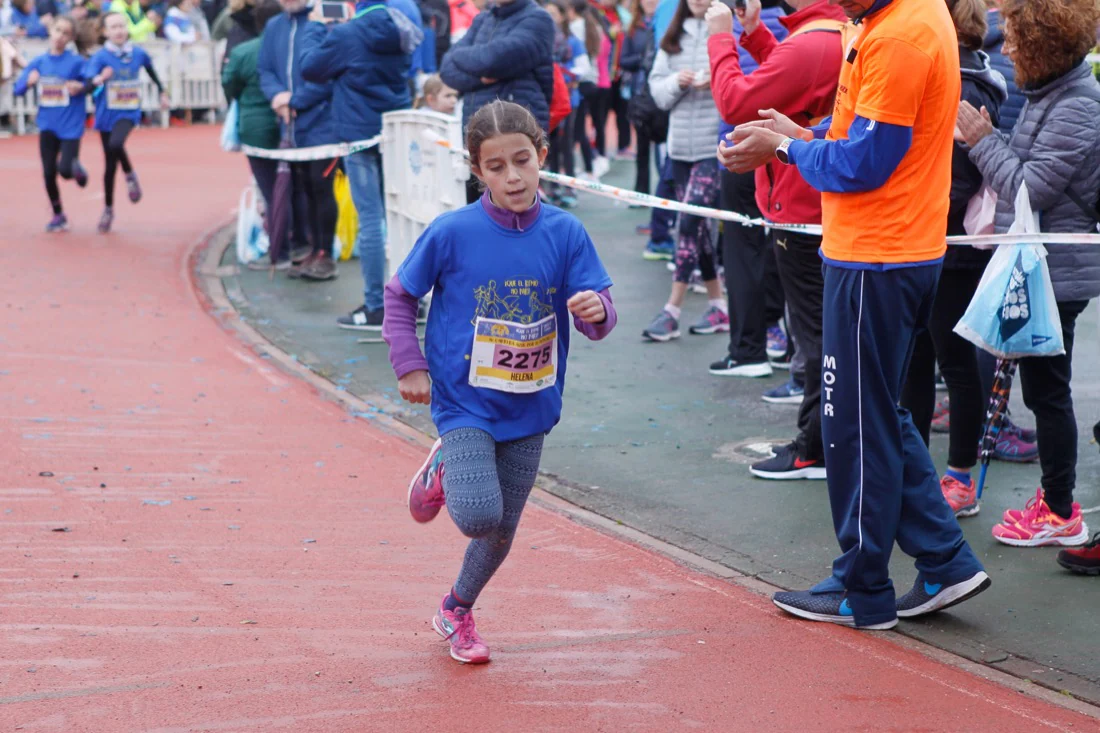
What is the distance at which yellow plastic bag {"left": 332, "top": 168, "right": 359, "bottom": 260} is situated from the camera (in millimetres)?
12375

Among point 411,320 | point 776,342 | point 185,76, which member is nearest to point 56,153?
point 776,342

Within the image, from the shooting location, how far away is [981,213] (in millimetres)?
5758

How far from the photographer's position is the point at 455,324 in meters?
4.33

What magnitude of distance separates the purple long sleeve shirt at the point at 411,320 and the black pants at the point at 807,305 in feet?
7.17

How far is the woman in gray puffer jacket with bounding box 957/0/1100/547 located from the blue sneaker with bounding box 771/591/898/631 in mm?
1053

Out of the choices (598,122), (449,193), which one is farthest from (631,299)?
(598,122)

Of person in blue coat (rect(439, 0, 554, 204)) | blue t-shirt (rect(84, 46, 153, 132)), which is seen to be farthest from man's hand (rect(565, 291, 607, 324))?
blue t-shirt (rect(84, 46, 153, 132))

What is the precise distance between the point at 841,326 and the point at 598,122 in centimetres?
1548

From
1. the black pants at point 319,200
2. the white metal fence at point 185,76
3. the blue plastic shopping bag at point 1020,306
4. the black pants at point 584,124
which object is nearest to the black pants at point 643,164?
the black pants at point 584,124

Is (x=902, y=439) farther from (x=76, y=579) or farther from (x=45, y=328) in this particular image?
(x=45, y=328)

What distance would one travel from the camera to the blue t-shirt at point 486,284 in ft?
14.1

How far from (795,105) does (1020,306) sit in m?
1.26

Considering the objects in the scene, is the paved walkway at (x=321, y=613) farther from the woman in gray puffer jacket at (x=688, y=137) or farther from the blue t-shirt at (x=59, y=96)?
the blue t-shirt at (x=59, y=96)

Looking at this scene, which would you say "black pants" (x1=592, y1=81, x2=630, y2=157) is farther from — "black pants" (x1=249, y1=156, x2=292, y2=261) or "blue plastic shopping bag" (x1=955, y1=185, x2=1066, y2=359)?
"blue plastic shopping bag" (x1=955, y1=185, x2=1066, y2=359)
